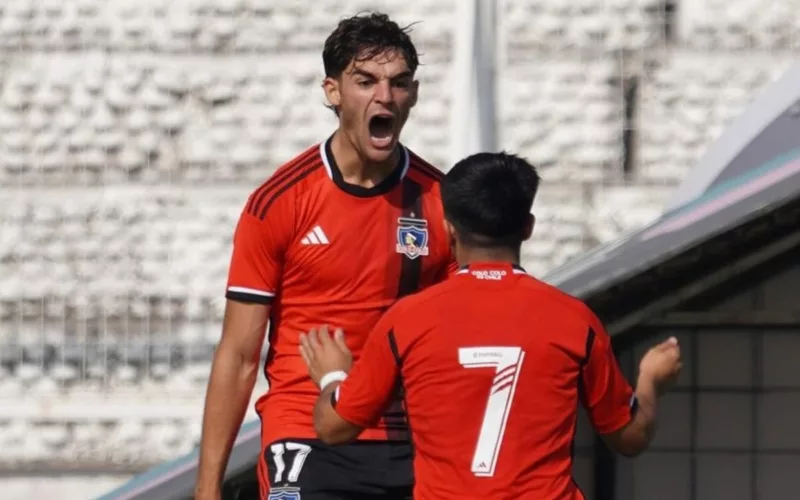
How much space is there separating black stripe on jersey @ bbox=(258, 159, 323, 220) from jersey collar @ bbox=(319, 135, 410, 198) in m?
0.02

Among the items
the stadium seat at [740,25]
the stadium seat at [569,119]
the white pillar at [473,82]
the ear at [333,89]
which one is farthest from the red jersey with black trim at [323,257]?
the stadium seat at [740,25]

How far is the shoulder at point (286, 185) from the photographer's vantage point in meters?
3.61

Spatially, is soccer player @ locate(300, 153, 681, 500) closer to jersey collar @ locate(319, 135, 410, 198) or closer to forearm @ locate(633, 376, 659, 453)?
forearm @ locate(633, 376, 659, 453)

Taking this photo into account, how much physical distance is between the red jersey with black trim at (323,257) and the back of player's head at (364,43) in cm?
19

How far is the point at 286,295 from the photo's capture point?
3691 mm

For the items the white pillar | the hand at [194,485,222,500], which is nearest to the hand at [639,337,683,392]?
the hand at [194,485,222,500]

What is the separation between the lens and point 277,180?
11.9ft

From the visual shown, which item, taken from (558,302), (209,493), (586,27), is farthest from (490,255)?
(586,27)

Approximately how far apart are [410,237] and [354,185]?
16cm

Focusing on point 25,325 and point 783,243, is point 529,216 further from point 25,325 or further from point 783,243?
point 25,325

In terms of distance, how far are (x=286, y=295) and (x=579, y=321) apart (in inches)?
30.0

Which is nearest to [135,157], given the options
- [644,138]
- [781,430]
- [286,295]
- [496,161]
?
[644,138]

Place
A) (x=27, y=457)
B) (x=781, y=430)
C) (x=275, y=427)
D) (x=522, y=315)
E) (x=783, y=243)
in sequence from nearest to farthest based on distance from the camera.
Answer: (x=522, y=315)
(x=275, y=427)
(x=783, y=243)
(x=781, y=430)
(x=27, y=457)

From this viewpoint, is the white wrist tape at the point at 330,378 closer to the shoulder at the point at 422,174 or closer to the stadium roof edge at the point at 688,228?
the shoulder at the point at 422,174
